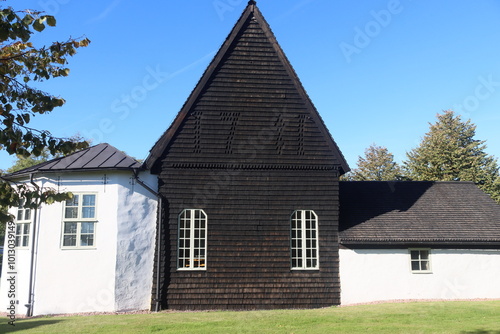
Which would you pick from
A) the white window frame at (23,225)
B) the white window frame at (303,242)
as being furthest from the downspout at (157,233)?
the white window frame at (303,242)

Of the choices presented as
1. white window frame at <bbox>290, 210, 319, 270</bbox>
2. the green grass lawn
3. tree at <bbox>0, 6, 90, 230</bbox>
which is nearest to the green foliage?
tree at <bbox>0, 6, 90, 230</bbox>

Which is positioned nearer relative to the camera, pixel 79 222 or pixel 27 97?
pixel 27 97

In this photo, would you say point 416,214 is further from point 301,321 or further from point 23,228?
point 23,228

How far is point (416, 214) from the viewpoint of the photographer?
17.2m

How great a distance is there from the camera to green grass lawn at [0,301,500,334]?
35.3 feet

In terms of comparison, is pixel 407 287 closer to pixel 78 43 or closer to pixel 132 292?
pixel 132 292

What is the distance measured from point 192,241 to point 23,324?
5.52 m

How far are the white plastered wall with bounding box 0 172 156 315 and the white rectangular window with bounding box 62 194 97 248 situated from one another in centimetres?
19

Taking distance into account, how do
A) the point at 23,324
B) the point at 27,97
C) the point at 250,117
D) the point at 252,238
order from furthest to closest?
the point at 250,117
the point at 252,238
the point at 23,324
the point at 27,97

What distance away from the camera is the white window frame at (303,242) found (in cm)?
1546

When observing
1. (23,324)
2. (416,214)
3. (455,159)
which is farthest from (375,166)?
(23,324)

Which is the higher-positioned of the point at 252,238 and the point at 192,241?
the point at 252,238

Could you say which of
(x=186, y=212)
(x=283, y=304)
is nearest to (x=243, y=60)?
(x=186, y=212)

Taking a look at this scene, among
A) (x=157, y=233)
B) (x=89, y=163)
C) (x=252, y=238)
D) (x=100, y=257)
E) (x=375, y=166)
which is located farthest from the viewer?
(x=375, y=166)
